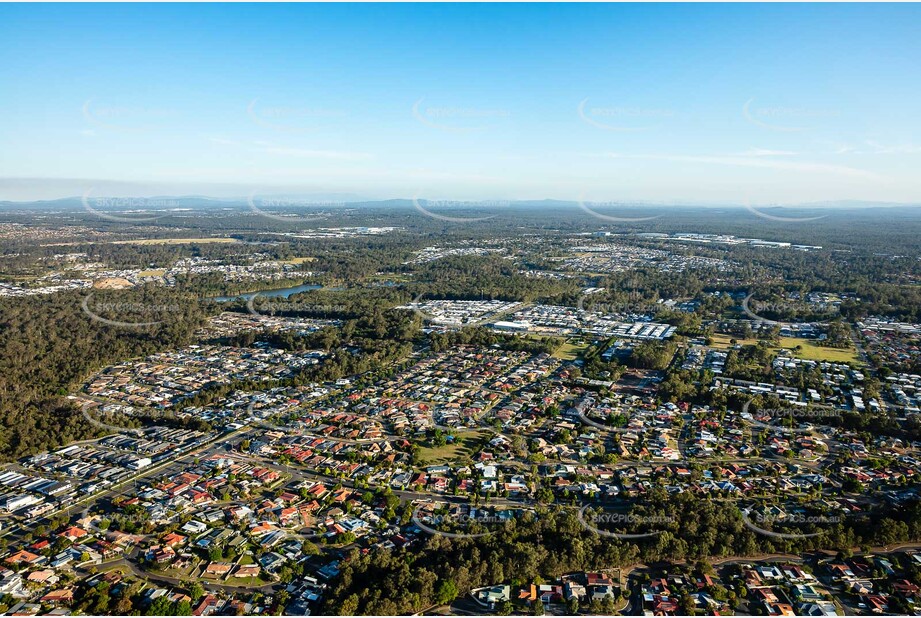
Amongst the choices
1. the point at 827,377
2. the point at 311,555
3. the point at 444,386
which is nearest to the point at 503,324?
the point at 444,386

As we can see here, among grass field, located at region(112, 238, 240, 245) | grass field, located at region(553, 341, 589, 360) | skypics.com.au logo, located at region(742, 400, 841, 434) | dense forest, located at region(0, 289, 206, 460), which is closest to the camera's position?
dense forest, located at region(0, 289, 206, 460)

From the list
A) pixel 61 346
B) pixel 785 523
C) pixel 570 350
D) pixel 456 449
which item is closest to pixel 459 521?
pixel 456 449

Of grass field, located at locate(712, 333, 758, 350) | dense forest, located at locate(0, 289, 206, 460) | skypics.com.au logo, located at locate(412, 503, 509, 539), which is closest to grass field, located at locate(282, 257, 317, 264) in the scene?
dense forest, located at locate(0, 289, 206, 460)

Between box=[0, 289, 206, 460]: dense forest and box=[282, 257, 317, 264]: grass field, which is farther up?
box=[282, 257, 317, 264]: grass field

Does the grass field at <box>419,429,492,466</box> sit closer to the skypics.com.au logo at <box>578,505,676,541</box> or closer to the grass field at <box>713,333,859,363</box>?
the skypics.com.au logo at <box>578,505,676,541</box>

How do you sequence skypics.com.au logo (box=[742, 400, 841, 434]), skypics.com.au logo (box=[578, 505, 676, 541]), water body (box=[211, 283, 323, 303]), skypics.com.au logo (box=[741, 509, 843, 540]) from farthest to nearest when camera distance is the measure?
1. water body (box=[211, 283, 323, 303])
2. skypics.com.au logo (box=[742, 400, 841, 434])
3. skypics.com.au logo (box=[741, 509, 843, 540])
4. skypics.com.au logo (box=[578, 505, 676, 541])

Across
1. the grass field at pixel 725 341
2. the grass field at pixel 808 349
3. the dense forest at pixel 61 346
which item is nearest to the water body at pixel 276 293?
the dense forest at pixel 61 346

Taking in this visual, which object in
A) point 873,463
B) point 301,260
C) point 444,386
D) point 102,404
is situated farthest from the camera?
point 301,260

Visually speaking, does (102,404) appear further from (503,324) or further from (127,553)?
(503,324)
